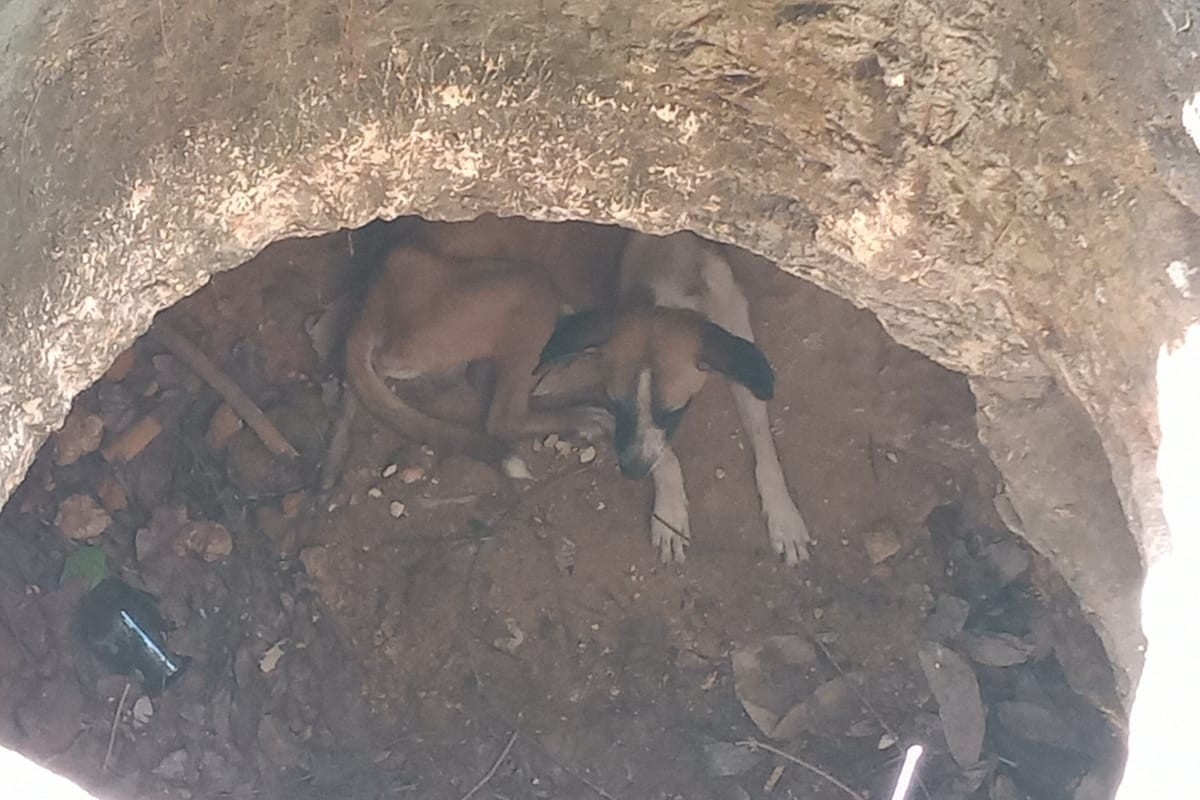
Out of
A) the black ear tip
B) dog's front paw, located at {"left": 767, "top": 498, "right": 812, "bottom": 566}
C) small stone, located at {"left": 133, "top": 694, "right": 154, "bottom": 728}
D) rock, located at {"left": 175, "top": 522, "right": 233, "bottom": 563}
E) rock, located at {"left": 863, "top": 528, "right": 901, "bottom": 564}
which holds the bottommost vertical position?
rock, located at {"left": 863, "top": 528, "right": 901, "bottom": 564}

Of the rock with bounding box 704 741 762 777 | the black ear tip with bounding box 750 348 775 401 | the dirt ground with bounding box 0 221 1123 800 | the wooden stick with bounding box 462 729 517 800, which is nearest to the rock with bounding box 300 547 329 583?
the dirt ground with bounding box 0 221 1123 800

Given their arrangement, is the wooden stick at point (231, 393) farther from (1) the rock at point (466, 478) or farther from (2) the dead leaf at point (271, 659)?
(2) the dead leaf at point (271, 659)

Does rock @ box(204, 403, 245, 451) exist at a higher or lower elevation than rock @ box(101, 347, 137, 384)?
lower

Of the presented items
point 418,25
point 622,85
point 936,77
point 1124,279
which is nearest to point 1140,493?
point 1124,279

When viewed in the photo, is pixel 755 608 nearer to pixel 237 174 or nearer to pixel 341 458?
pixel 341 458

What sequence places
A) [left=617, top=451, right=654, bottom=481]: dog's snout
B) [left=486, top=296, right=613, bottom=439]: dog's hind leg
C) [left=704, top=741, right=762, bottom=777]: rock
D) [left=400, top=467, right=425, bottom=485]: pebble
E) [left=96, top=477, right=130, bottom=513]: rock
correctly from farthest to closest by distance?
[left=486, top=296, right=613, bottom=439]: dog's hind leg, [left=400, top=467, right=425, bottom=485]: pebble, [left=617, top=451, right=654, bottom=481]: dog's snout, [left=96, top=477, right=130, bottom=513]: rock, [left=704, top=741, right=762, bottom=777]: rock

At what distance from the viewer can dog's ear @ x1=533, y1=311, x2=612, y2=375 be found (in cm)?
320

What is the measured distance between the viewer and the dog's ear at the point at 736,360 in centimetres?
307

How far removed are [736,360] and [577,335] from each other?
41 centimetres

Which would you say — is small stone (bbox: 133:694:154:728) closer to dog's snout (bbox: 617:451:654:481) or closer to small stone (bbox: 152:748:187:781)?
small stone (bbox: 152:748:187:781)

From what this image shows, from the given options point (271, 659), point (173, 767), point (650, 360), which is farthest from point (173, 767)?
point (650, 360)

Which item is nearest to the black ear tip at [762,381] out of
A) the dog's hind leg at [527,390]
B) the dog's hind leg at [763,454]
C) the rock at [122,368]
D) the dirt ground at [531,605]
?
the dog's hind leg at [763,454]

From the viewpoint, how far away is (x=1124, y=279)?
1.35 meters

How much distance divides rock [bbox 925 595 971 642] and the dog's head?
0.66 meters
